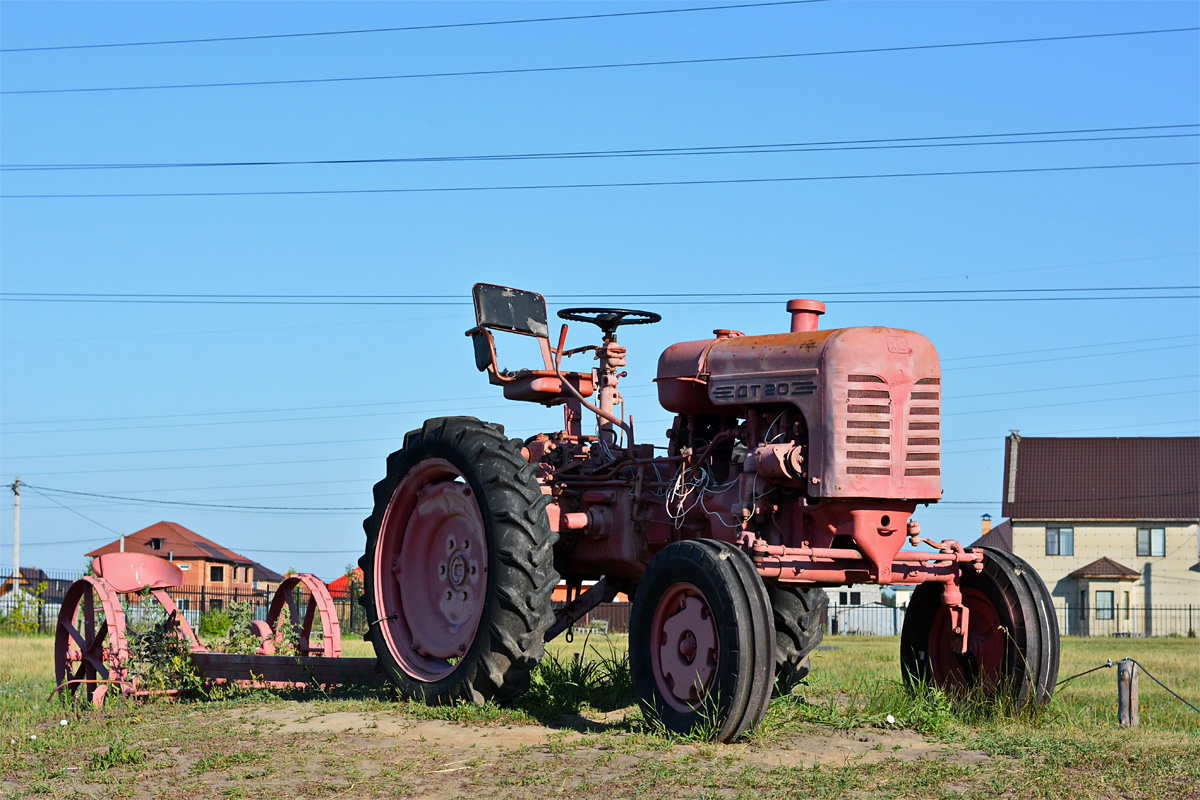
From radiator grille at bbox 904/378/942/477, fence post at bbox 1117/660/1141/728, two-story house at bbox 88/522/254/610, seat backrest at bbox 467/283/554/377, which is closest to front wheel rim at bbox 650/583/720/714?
radiator grille at bbox 904/378/942/477

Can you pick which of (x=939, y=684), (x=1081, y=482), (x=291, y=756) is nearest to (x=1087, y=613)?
(x=1081, y=482)

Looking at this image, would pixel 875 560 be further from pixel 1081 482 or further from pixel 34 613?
pixel 1081 482

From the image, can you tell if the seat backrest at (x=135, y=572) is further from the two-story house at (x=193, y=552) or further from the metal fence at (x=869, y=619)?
the two-story house at (x=193, y=552)

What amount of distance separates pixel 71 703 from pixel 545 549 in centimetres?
474

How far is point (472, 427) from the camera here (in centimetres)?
965

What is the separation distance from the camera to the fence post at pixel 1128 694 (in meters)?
9.57

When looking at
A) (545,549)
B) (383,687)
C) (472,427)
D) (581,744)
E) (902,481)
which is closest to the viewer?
(581,744)

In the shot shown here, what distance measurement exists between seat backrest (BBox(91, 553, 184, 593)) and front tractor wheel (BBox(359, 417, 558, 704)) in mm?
1823

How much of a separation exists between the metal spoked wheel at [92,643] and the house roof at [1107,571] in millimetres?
43470

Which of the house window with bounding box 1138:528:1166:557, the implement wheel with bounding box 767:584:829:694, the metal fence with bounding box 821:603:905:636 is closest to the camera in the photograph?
the implement wheel with bounding box 767:584:829:694

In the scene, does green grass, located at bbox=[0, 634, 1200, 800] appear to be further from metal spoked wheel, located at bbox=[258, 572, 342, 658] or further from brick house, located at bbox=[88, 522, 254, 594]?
brick house, located at bbox=[88, 522, 254, 594]

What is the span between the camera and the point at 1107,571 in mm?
48344

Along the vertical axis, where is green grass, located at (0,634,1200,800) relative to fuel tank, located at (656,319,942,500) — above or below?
below

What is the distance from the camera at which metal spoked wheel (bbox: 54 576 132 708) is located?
10.4m
